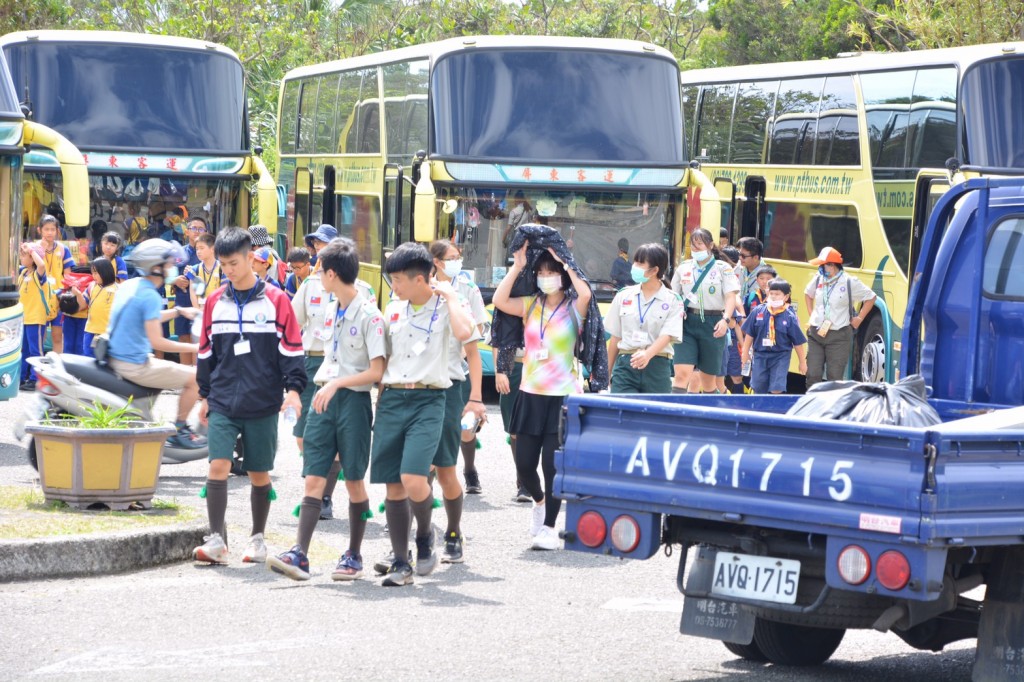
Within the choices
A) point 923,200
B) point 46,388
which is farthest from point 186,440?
point 923,200

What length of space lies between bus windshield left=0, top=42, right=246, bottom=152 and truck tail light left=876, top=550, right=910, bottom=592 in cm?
1400

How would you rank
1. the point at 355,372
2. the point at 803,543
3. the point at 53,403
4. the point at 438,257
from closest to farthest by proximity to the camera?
the point at 803,543
the point at 355,372
the point at 438,257
the point at 53,403

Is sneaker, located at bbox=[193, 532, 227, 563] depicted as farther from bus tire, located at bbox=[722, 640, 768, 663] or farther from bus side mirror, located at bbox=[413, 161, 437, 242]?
bus side mirror, located at bbox=[413, 161, 437, 242]

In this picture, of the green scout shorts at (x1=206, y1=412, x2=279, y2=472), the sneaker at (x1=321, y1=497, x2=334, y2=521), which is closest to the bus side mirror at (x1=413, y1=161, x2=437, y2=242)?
the sneaker at (x1=321, y1=497, x2=334, y2=521)

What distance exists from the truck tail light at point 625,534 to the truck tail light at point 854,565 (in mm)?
923

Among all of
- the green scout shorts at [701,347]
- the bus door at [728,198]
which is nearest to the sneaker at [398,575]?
the green scout shorts at [701,347]

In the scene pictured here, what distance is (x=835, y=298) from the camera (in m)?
16.9

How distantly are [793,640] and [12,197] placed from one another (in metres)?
8.08

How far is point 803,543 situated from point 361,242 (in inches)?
594

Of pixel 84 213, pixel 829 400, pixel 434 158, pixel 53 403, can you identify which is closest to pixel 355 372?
pixel 829 400

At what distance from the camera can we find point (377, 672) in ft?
21.9

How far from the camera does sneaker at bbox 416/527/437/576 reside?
880 cm

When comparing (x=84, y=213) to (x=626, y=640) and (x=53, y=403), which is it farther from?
(x=626, y=640)

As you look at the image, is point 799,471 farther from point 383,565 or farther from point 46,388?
point 46,388
